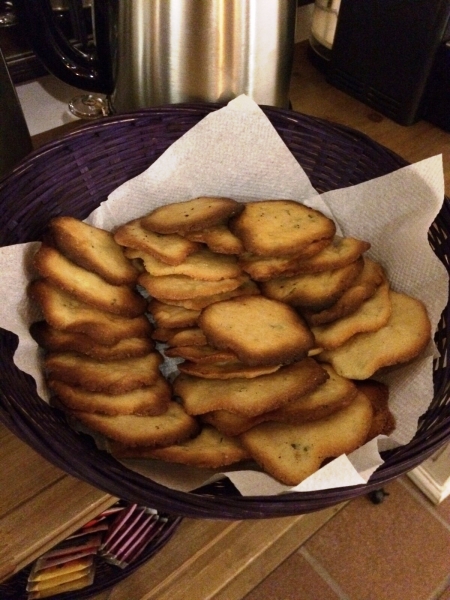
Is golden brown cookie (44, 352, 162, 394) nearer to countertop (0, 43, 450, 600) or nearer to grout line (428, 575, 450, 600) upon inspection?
countertop (0, 43, 450, 600)

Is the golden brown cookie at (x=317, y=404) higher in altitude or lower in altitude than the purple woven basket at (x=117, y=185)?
lower

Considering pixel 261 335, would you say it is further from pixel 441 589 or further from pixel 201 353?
pixel 441 589

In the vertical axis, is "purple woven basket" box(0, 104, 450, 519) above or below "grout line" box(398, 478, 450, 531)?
above

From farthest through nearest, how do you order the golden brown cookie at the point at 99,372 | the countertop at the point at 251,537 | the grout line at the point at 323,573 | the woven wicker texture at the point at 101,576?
the grout line at the point at 323,573, the countertop at the point at 251,537, the woven wicker texture at the point at 101,576, the golden brown cookie at the point at 99,372

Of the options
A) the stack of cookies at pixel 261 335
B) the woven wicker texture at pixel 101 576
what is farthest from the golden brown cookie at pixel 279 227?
the woven wicker texture at pixel 101 576

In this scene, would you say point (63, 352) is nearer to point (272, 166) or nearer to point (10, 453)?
point (10, 453)

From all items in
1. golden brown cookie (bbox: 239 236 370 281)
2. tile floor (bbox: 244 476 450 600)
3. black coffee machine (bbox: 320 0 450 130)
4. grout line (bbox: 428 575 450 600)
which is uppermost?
black coffee machine (bbox: 320 0 450 130)

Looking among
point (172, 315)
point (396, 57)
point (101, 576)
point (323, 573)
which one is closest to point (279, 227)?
point (172, 315)

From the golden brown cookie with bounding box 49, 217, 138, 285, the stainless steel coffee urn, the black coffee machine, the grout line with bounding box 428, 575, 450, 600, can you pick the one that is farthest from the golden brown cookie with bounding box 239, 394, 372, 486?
the grout line with bounding box 428, 575, 450, 600

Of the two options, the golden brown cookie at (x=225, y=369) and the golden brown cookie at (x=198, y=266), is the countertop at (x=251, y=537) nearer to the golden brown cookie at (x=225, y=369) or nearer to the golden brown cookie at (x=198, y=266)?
the golden brown cookie at (x=198, y=266)
